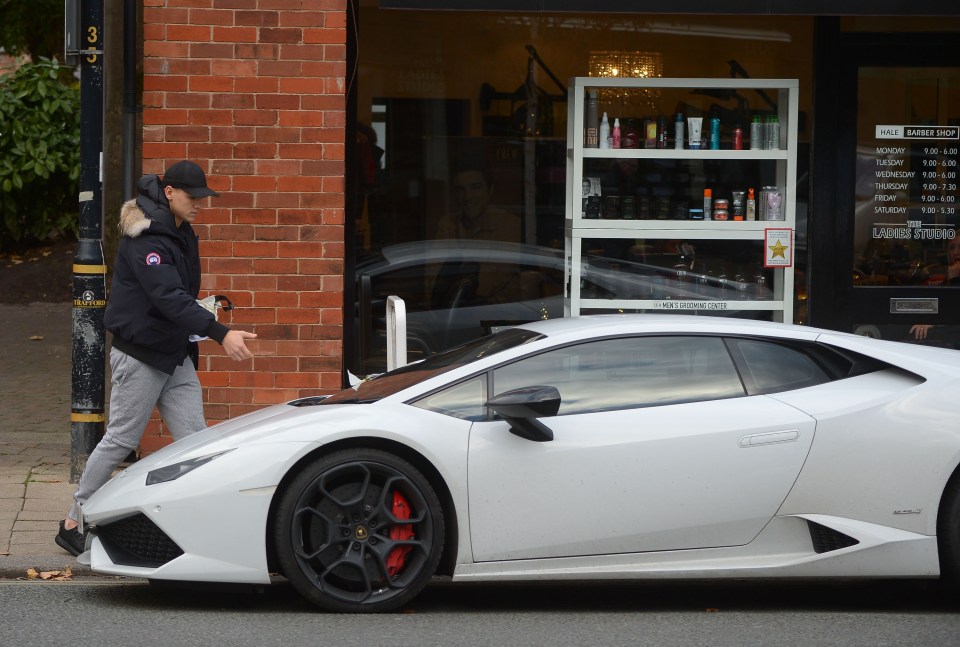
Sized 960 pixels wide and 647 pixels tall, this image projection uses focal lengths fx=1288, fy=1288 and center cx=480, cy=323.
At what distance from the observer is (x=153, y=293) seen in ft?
19.7

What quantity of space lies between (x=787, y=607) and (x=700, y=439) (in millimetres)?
976

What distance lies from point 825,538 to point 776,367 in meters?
0.75

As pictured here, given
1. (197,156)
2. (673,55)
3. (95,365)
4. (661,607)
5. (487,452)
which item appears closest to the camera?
(487,452)

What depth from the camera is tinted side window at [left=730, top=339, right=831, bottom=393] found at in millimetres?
5527

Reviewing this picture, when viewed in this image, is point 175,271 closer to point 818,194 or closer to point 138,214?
point 138,214

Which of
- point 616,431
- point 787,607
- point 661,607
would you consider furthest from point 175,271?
point 787,607

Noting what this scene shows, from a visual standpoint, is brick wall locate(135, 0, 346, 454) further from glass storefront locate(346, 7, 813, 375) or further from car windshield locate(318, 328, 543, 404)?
car windshield locate(318, 328, 543, 404)

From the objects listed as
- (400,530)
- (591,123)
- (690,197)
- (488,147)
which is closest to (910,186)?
(690,197)

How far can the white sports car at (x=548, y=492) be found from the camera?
522cm

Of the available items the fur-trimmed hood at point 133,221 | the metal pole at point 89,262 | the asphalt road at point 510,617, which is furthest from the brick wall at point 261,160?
the asphalt road at point 510,617

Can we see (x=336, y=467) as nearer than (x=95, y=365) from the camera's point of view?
Yes

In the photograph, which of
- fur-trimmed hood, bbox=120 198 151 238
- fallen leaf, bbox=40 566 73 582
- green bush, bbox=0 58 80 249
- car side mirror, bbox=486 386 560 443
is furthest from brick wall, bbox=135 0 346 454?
green bush, bbox=0 58 80 249

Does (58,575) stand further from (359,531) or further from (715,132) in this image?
(715,132)

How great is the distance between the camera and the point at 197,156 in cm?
838
